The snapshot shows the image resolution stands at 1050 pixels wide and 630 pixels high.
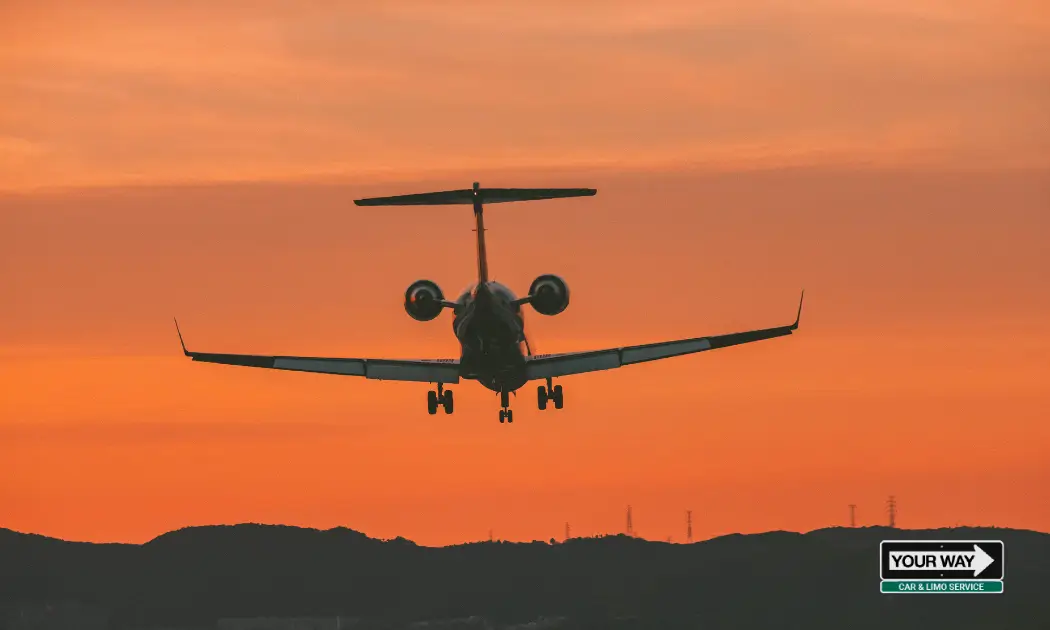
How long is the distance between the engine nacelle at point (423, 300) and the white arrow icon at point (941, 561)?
44.6m

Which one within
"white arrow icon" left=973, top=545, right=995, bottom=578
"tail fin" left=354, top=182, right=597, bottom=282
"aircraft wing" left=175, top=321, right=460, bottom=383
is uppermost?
"tail fin" left=354, top=182, right=597, bottom=282

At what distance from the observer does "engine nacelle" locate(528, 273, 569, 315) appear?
9444 cm

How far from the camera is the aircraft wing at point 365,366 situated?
3871 inches

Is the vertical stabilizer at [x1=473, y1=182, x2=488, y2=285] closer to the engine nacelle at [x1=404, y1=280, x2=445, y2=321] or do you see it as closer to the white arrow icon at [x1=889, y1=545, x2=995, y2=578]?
the engine nacelle at [x1=404, y1=280, x2=445, y2=321]

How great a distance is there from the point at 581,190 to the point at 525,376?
10798mm

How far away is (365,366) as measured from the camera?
98875 millimetres

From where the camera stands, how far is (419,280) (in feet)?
310

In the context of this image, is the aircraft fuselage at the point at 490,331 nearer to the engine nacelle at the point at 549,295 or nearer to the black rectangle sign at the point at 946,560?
the engine nacelle at the point at 549,295

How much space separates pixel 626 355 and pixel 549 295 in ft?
24.3

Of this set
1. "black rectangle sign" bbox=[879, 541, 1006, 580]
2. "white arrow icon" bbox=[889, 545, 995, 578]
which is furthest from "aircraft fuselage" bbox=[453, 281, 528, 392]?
"white arrow icon" bbox=[889, 545, 995, 578]

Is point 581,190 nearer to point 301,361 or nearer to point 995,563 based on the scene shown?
point 301,361

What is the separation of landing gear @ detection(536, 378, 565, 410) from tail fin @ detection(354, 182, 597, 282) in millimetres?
6812

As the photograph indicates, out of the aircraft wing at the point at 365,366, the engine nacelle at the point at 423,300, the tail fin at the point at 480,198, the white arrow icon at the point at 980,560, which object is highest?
the tail fin at the point at 480,198

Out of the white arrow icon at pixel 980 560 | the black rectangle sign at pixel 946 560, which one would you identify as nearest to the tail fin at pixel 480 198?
the black rectangle sign at pixel 946 560
